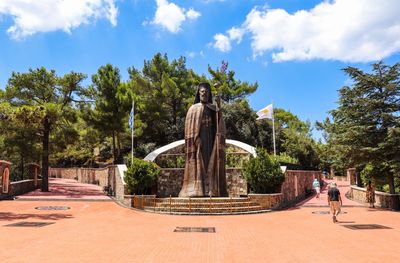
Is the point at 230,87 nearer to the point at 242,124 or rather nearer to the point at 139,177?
the point at 242,124

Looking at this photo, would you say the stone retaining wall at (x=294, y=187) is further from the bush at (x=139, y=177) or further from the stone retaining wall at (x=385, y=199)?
the bush at (x=139, y=177)

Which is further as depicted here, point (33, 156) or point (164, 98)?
point (164, 98)

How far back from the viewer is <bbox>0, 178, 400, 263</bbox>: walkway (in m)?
7.88

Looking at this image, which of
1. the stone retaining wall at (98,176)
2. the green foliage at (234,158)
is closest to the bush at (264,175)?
the green foliage at (234,158)

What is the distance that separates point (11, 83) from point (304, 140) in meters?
32.7

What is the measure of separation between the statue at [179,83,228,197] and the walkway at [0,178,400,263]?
120 inches

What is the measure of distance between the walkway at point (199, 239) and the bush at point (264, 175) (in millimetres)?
2825

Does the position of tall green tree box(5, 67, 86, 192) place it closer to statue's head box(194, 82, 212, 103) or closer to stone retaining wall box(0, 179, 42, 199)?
stone retaining wall box(0, 179, 42, 199)

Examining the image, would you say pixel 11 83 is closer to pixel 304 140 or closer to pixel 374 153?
pixel 374 153

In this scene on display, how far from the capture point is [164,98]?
36.6 m

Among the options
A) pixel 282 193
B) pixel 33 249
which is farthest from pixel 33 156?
pixel 33 249

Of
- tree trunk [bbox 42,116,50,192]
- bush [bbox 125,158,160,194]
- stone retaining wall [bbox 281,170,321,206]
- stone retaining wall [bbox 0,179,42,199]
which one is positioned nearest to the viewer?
bush [bbox 125,158,160,194]

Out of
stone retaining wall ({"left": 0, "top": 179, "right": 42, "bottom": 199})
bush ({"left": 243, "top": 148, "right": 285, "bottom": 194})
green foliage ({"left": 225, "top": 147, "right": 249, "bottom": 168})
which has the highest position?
green foliage ({"left": 225, "top": 147, "right": 249, "bottom": 168})

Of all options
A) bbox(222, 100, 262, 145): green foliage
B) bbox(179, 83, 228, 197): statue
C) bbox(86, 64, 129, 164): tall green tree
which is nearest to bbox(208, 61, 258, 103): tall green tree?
bbox(222, 100, 262, 145): green foliage
